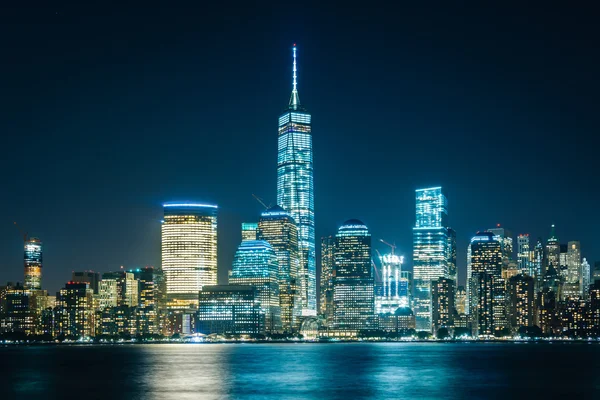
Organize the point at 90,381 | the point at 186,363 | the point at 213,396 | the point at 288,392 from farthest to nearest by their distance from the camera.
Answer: the point at 186,363, the point at 90,381, the point at 288,392, the point at 213,396

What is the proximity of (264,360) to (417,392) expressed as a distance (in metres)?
77.3

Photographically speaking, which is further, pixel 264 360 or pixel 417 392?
pixel 264 360

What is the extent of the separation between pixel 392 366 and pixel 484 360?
34791 millimetres

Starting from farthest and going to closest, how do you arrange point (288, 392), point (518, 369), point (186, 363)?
point (186, 363)
point (518, 369)
point (288, 392)

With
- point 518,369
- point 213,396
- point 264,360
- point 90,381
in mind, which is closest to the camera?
point 213,396

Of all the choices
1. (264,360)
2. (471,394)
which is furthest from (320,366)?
(471,394)

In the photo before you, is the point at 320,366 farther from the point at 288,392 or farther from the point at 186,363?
the point at 288,392

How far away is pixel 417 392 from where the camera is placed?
391 ft

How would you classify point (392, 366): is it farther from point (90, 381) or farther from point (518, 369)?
point (90, 381)

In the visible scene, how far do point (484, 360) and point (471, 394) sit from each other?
272 ft

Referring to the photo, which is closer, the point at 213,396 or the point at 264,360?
the point at 213,396

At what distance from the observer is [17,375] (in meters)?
153

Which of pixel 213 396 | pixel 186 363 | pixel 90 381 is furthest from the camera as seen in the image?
pixel 186 363

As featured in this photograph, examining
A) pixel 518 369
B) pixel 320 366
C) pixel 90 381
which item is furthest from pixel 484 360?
pixel 90 381
